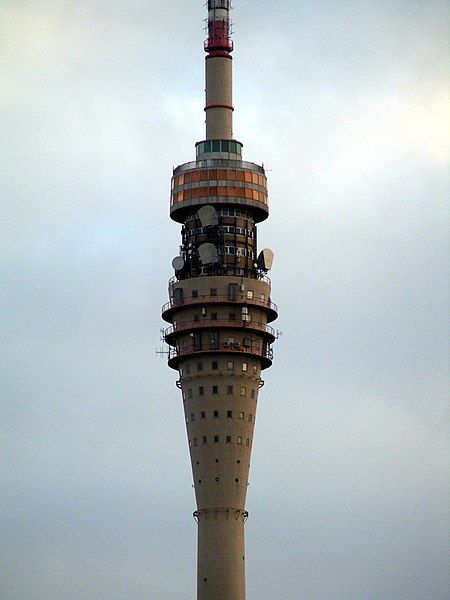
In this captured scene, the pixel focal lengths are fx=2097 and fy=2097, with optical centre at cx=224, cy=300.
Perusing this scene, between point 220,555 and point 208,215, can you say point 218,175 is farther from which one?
point 220,555

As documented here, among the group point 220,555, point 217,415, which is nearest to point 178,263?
point 217,415

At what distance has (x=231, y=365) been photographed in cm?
19488

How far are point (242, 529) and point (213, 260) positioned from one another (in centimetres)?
2517

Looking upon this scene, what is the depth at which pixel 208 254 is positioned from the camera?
19625cm

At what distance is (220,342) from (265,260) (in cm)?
919

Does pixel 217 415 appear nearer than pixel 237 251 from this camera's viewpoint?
Yes

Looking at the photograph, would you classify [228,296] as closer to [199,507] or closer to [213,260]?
[213,260]

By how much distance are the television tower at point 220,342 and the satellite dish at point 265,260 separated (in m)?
0.09

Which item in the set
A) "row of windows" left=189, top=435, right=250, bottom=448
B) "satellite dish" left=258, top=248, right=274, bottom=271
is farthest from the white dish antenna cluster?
"row of windows" left=189, top=435, right=250, bottom=448

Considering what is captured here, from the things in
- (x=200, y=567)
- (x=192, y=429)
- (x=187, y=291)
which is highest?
(x=187, y=291)

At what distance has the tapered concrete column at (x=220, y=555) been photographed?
19062 cm

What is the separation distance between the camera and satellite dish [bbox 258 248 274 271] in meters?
198

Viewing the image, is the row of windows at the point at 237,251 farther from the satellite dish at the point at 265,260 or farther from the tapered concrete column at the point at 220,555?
the tapered concrete column at the point at 220,555

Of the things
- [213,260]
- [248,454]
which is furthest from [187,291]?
[248,454]
